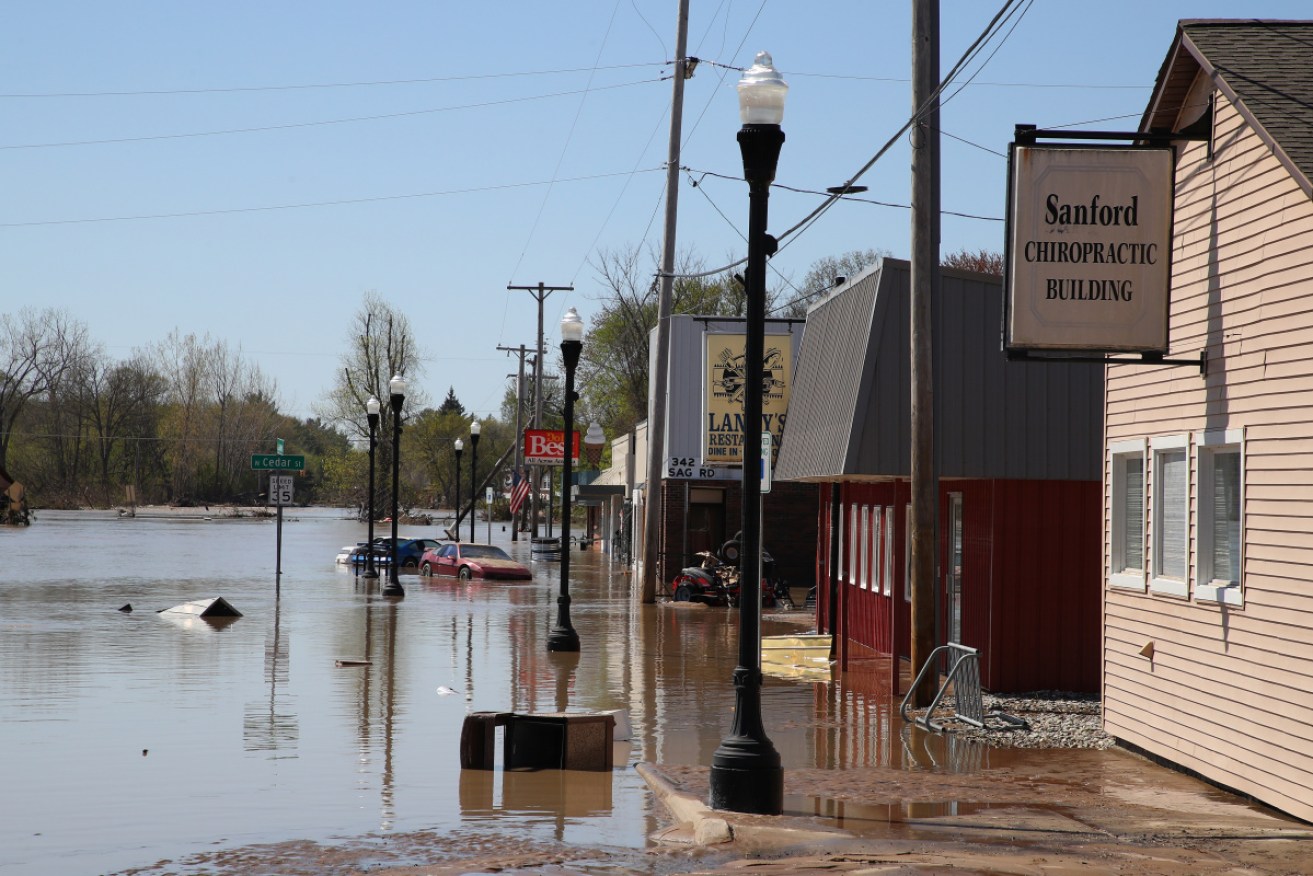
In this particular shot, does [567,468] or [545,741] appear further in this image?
[567,468]

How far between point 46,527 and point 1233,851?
8603 cm

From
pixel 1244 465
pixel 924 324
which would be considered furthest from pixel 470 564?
pixel 1244 465

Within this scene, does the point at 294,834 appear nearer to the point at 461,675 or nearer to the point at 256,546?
the point at 461,675

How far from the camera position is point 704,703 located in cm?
1670

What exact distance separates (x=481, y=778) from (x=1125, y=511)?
21.7 ft

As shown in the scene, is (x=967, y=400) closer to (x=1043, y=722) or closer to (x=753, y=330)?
(x=1043, y=722)

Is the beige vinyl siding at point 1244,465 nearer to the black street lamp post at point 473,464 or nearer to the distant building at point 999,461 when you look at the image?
the distant building at point 999,461

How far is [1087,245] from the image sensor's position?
1220cm

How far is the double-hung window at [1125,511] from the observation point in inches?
535

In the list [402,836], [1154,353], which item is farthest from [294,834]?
[1154,353]

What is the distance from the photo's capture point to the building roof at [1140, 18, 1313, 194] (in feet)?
34.5

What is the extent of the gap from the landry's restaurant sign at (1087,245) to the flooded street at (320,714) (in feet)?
13.7

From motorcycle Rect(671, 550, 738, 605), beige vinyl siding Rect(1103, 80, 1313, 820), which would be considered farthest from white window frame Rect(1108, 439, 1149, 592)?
motorcycle Rect(671, 550, 738, 605)

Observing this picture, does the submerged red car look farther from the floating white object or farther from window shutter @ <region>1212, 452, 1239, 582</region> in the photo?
window shutter @ <region>1212, 452, 1239, 582</region>
